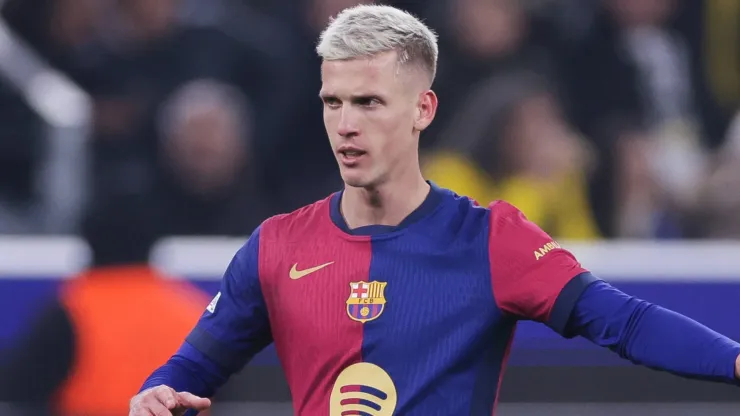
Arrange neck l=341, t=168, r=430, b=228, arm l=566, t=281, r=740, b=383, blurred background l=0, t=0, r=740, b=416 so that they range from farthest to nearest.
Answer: blurred background l=0, t=0, r=740, b=416 < neck l=341, t=168, r=430, b=228 < arm l=566, t=281, r=740, b=383

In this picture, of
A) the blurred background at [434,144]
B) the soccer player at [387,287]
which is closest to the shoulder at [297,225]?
the soccer player at [387,287]

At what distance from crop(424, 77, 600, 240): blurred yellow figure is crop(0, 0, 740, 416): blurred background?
0.01 meters

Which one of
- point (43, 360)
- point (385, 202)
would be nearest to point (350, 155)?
Answer: point (385, 202)

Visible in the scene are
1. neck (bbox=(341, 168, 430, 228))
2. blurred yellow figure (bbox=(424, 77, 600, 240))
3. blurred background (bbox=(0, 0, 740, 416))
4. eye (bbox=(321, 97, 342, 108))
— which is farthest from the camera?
blurred yellow figure (bbox=(424, 77, 600, 240))

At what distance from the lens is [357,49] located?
11.4 ft

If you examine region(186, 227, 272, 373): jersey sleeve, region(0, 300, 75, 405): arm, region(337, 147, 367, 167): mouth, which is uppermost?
region(337, 147, 367, 167): mouth

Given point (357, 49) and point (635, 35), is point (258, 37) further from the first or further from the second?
point (357, 49)

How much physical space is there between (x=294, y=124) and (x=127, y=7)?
47.9 inches

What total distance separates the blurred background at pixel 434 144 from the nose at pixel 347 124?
3603mm

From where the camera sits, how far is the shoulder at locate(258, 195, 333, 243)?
3648 mm

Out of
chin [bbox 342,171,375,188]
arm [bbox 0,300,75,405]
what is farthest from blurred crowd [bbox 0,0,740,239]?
chin [bbox 342,171,375,188]

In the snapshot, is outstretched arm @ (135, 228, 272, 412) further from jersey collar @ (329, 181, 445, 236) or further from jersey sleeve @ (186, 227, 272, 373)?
jersey collar @ (329, 181, 445, 236)

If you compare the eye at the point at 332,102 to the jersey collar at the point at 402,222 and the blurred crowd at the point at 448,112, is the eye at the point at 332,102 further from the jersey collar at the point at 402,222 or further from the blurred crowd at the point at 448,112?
the blurred crowd at the point at 448,112

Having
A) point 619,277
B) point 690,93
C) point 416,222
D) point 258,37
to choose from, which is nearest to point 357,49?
point 416,222
